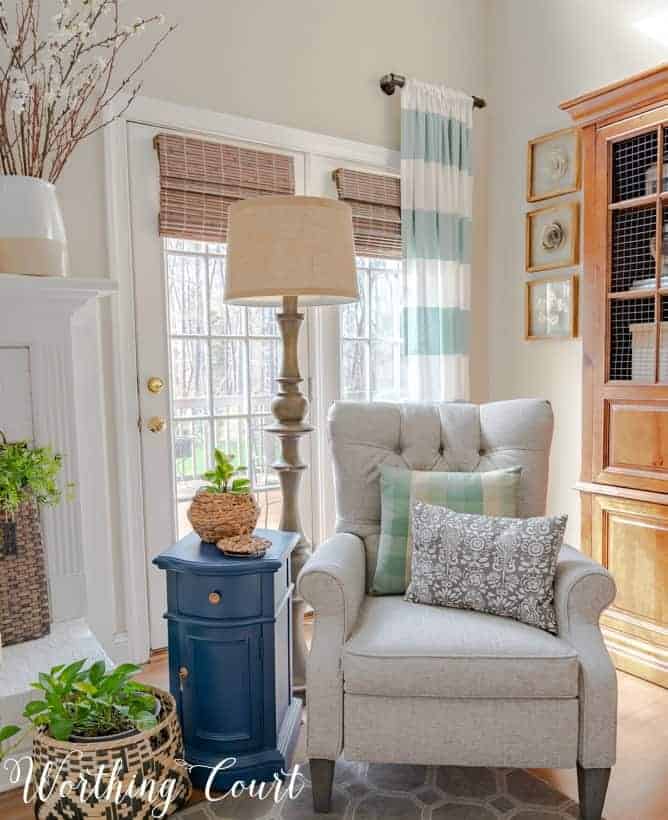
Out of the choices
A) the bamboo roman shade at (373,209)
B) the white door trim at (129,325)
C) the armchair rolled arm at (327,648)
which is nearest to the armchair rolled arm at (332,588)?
the armchair rolled arm at (327,648)

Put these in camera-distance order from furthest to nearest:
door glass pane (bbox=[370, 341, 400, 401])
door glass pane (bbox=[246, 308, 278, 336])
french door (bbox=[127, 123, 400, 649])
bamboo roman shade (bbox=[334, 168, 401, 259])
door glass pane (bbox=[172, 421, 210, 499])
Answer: door glass pane (bbox=[370, 341, 400, 401]), bamboo roman shade (bbox=[334, 168, 401, 259]), door glass pane (bbox=[246, 308, 278, 336]), door glass pane (bbox=[172, 421, 210, 499]), french door (bbox=[127, 123, 400, 649])

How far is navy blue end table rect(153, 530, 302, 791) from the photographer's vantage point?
68.2 inches

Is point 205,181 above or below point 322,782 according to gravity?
above

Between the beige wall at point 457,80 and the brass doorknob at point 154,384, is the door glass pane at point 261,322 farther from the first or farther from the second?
the beige wall at point 457,80

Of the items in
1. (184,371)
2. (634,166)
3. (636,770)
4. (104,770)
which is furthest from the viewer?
(184,371)

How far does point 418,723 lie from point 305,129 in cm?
231

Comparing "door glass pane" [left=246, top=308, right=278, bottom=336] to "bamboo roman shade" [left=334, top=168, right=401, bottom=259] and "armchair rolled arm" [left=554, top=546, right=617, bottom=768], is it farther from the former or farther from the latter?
"armchair rolled arm" [left=554, top=546, right=617, bottom=768]

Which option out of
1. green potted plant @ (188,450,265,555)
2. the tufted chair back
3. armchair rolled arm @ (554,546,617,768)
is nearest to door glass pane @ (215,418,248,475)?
the tufted chair back

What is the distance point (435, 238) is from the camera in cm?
316

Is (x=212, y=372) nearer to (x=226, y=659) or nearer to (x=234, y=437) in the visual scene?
(x=234, y=437)

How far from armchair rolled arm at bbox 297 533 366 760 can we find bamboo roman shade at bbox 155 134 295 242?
1450 millimetres

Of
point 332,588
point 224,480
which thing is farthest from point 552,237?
point 332,588

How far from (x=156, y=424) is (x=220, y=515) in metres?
0.83

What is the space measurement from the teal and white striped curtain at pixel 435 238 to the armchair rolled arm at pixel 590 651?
155cm
